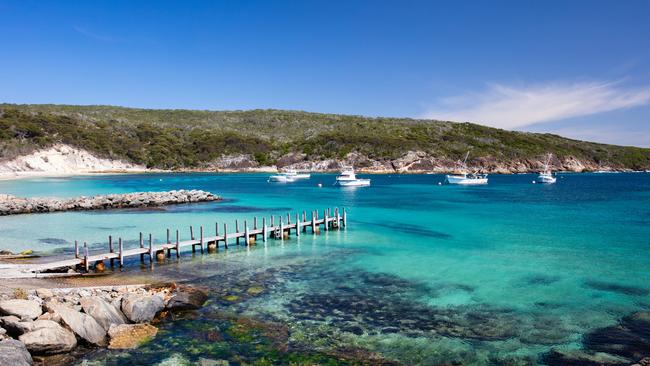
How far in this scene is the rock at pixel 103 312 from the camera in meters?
13.9

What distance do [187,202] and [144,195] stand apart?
4.78 m

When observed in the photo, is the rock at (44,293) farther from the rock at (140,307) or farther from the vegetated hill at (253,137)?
the vegetated hill at (253,137)

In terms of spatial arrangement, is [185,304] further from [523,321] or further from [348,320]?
[523,321]

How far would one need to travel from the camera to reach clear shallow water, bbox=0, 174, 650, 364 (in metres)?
13.5

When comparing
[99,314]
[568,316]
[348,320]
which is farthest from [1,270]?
[568,316]

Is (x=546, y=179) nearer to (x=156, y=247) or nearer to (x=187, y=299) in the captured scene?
(x=156, y=247)

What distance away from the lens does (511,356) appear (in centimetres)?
1270

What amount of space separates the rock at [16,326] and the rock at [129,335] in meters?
2.09

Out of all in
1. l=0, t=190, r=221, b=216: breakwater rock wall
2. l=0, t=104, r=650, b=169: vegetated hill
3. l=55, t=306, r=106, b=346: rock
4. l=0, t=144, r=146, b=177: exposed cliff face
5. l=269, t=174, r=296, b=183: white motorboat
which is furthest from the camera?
l=0, t=104, r=650, b=169: vegetated hill

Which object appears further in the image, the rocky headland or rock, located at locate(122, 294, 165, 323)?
rock, located at locate(122, 294, 165, 323)

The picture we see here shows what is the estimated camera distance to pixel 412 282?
20234mm

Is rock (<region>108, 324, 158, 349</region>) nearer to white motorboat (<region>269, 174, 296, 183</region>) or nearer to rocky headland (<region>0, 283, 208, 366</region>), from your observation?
rocky headland (<region>0, 283, 208, 366</region>)

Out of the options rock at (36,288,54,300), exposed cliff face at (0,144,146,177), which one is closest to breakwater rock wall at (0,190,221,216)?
rock at (36,288,54,300)

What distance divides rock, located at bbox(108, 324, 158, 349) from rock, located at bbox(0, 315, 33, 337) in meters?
2.09
